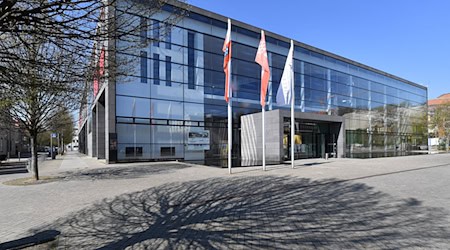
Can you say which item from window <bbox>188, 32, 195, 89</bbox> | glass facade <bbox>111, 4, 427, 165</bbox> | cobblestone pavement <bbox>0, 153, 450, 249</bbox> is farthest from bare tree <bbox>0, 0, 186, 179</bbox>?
window <bbox>188, 32, 195, 89</bbox>

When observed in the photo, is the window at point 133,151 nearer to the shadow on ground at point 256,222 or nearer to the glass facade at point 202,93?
the glass facade at point 202,93

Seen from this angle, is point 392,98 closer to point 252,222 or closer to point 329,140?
point 329,140

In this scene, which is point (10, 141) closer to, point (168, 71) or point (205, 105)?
point (168, 71)

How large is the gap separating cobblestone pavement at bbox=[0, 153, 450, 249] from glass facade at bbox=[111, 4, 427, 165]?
11749 mm

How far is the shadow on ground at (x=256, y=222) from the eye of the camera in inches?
190

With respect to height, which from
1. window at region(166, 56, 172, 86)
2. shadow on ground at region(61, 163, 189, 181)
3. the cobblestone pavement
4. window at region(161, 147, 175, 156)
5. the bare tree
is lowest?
shadow on ground at region(61, 163, 189, 181)

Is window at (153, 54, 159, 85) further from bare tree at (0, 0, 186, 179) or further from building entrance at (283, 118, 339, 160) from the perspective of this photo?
bare tree at (0, 0, 186, 179)

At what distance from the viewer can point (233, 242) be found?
4.84 m

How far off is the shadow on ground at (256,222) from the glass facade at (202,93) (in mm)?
12973

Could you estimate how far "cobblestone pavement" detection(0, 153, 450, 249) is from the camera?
16.1 ft

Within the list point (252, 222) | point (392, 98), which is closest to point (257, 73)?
point (252, 222)

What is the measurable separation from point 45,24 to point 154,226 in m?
4.16

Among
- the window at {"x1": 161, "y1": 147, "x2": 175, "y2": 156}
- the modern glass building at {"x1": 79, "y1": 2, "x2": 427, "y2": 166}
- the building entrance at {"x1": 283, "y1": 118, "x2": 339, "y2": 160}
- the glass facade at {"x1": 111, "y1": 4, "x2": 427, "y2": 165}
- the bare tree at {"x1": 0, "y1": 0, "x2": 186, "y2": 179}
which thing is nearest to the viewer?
the bare tree at {"x1": 0, "y1": 0, "x2": 186, "y2": 179}

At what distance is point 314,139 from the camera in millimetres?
28656
